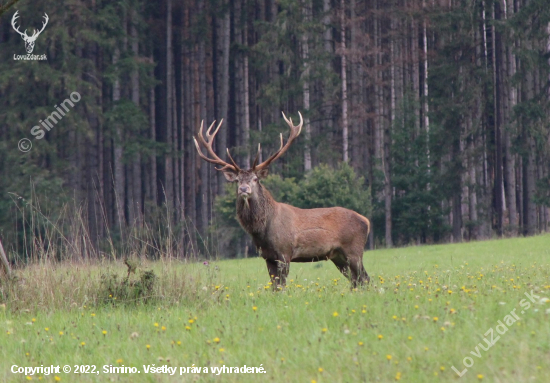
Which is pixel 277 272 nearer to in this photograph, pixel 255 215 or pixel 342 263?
pixel 255 215

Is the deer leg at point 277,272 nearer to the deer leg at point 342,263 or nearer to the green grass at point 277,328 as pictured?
the green grass at point 277,328

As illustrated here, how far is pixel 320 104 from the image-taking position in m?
32.9

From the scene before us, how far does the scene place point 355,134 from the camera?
32594 millimetres

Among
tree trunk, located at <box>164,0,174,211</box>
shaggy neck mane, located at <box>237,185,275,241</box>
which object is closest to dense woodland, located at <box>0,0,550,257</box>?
tree trunk, located at <box>164,0,174,211</box>

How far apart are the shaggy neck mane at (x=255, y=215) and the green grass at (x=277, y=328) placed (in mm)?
914

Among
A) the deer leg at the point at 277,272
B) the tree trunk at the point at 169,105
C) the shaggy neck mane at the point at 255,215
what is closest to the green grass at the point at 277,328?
the deer leg at the point at 277,272

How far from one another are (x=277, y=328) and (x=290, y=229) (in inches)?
148

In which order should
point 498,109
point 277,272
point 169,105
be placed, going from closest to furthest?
point 277,272, point 498,109, point 169,105

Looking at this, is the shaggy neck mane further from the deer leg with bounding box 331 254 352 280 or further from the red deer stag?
the deer leg with bounding box 331 254 352 280

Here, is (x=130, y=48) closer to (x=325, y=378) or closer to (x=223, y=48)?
(x=223, y=48)

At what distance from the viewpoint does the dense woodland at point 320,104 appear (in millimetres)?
29641

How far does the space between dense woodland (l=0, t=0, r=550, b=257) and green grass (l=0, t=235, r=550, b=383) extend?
705 inches

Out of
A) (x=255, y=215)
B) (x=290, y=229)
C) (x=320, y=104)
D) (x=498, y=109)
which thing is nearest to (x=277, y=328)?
(x=255, y=215)

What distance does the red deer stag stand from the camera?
10.3 metres
